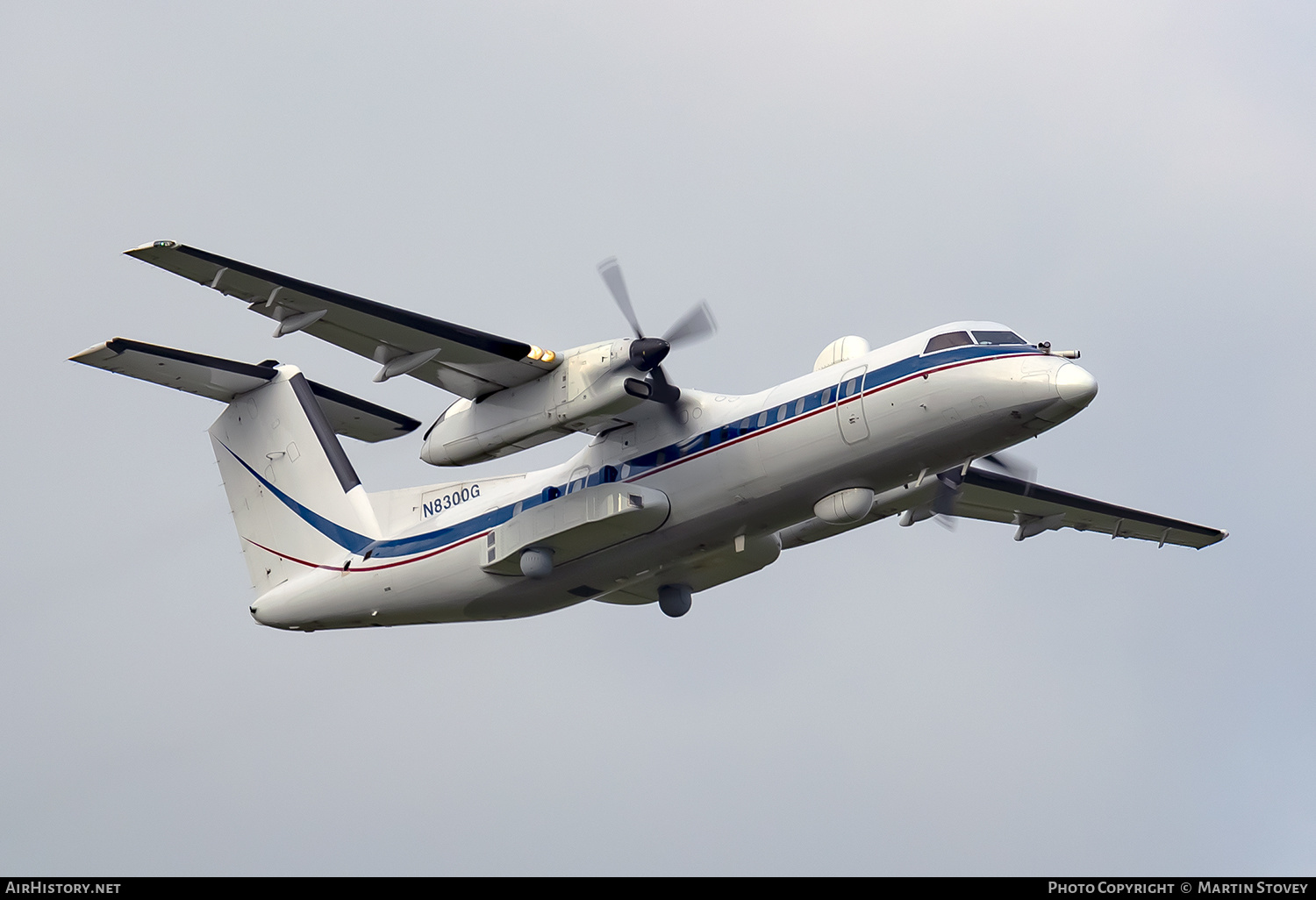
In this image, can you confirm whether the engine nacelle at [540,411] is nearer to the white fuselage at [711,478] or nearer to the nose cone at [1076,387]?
the white fuselage at [711,478]

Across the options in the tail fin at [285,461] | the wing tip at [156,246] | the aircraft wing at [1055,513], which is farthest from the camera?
the aircraft wing at [1055,513]

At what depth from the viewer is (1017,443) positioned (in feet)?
54.0

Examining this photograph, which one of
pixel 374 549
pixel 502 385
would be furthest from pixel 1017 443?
pixel 374 549

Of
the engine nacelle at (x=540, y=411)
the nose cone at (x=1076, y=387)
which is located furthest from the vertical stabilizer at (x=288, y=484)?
the nose cone at (x=1076, y=387)

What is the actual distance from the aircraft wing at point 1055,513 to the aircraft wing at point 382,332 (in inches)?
266

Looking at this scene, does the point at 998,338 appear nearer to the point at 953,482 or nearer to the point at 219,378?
the point at 953,482

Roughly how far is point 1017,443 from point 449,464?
632 centimetres

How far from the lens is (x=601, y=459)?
59.1ft

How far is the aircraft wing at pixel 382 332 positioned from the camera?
53.2 feet

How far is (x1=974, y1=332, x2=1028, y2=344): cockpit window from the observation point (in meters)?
16.3

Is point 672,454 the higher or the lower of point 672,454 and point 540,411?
the lower

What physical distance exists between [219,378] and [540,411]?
584cm

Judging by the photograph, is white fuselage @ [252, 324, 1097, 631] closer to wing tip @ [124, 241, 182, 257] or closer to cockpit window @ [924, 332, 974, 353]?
cockpit window @ [924, 332, 974, 353]

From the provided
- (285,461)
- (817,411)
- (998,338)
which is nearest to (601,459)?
(817,411)
